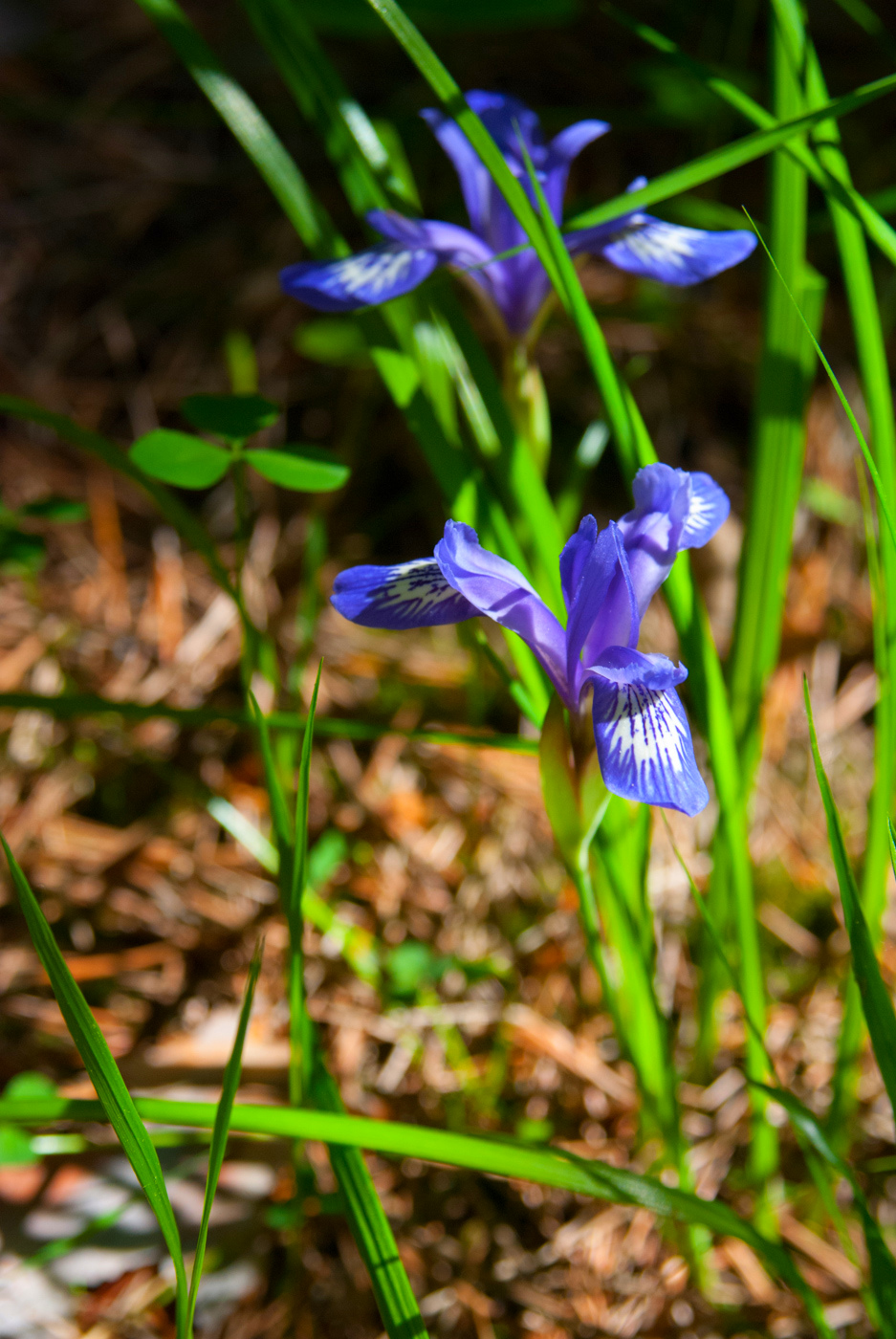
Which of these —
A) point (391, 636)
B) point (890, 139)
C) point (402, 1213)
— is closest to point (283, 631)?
point (391, 636)

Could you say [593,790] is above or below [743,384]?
above

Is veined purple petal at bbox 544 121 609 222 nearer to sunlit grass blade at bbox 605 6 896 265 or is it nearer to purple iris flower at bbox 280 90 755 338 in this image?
purple iris flower at bbox 280 90 755 338

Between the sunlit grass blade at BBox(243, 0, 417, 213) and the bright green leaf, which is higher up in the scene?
the sunlit grass blade at BBox(243, 0, 417, 213)

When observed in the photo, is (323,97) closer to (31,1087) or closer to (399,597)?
(399,597)

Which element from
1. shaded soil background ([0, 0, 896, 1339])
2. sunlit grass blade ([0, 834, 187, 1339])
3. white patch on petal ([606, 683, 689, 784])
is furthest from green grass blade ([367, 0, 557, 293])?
sunlit grass blade ([0, 834, 187, 1339])

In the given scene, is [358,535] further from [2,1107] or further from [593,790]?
[2,1107]

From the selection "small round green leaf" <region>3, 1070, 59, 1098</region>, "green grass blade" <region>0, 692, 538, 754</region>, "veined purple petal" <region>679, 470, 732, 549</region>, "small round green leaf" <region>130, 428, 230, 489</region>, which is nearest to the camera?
"veined purple petal" <region>679, 470, 732, 549</region>
